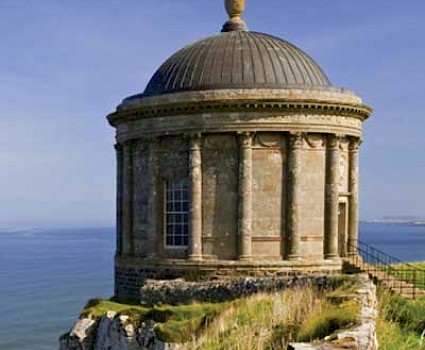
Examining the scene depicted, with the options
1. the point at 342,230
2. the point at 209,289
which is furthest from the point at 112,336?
the point at 342,230

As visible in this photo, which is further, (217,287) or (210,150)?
(210,150)

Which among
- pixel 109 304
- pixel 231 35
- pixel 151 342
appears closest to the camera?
pixel 151 342

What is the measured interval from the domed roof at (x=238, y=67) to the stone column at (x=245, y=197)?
82.8 inches

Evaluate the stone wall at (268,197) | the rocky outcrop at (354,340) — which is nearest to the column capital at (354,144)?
the stone wall at (268,197)

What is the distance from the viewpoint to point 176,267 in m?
23.0

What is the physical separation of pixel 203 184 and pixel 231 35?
5.96 m

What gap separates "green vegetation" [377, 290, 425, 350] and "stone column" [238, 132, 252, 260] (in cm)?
753

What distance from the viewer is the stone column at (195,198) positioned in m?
22.7

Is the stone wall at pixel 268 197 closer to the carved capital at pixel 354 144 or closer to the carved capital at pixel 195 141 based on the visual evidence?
the carved capital at pixel 195 141

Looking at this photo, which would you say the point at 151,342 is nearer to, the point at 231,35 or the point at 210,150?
the point at 210,150

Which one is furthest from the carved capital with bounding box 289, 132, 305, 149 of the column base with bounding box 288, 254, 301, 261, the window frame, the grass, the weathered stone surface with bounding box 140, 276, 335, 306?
the grass

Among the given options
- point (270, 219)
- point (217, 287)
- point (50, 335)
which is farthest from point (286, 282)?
point (50, 335)

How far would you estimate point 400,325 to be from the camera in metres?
12.7

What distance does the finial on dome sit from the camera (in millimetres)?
26075
